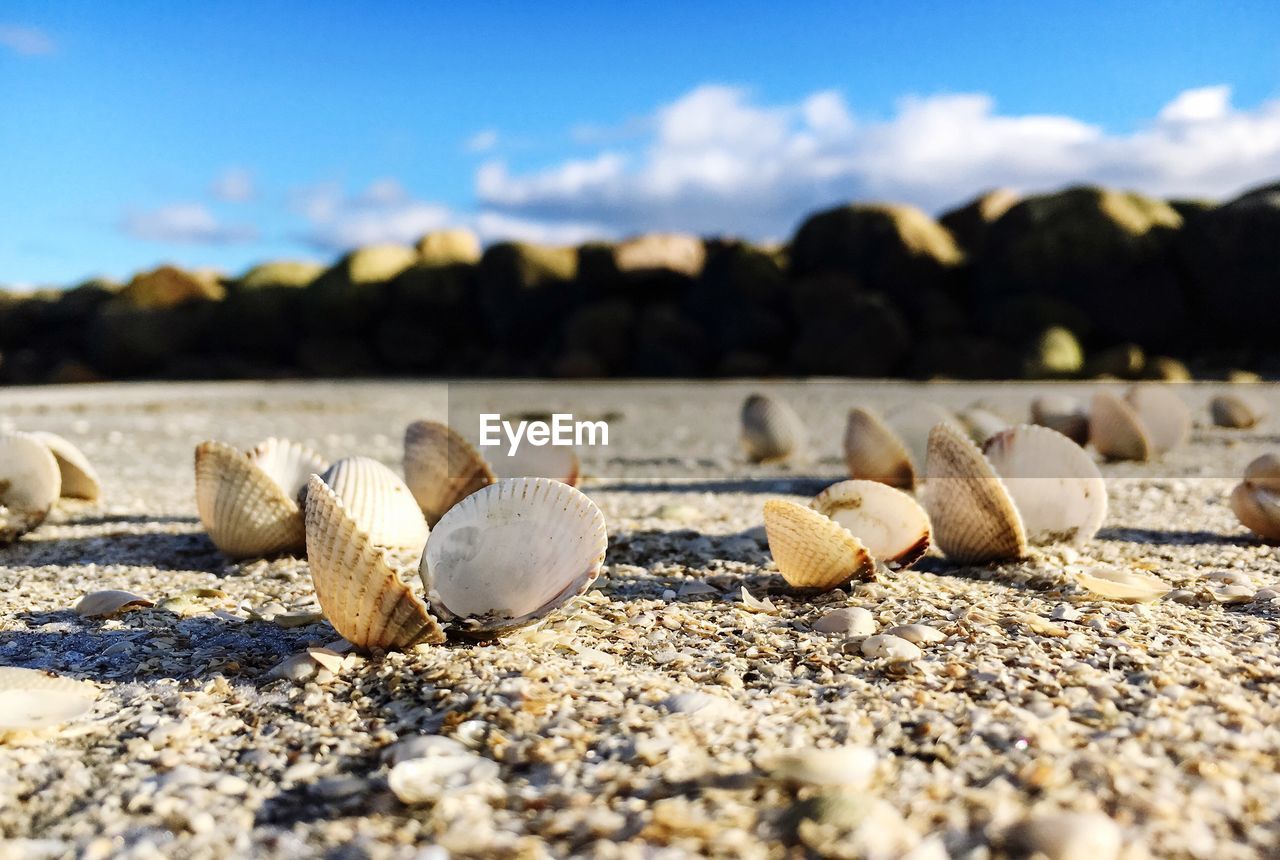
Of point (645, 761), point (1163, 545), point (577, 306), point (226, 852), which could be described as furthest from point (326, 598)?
point (577, 306)

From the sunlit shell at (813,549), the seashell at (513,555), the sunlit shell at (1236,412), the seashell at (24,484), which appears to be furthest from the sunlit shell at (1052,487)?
the sunlit shell at (1236,412)

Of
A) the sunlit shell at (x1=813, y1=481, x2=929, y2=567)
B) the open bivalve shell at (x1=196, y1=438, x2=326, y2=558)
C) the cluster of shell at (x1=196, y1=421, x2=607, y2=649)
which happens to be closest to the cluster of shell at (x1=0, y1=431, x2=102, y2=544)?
the open bivalve shell at (x1=196, y1=438, x2=326, y2=558)

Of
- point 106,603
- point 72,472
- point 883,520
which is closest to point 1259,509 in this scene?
point 883,520

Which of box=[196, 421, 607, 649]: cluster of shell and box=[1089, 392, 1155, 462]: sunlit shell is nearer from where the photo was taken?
box=[196, 421, 607, 649]: cluster of shell

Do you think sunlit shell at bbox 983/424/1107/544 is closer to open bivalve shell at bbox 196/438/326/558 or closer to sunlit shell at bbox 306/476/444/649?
sunlit shell at bbox 306/476/444/649

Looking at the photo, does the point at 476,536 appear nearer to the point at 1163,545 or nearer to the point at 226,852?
the point at 226,852

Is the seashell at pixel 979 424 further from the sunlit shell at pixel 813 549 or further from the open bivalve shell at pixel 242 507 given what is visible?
the open bivalve shell at pixel 242 507
